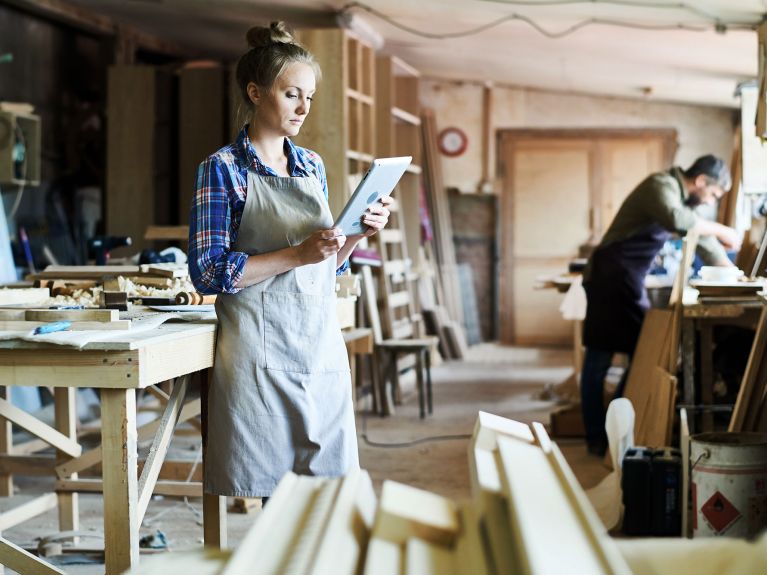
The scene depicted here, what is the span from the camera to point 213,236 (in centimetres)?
260

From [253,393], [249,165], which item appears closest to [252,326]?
[253,393]

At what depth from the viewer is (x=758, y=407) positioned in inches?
168

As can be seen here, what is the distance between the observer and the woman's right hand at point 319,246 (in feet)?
8.52

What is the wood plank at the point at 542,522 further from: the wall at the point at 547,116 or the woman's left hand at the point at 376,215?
the wall at the point at 547,116

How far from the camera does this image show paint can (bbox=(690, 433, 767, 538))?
12.2 ft

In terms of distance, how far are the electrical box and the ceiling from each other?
3.92 feet

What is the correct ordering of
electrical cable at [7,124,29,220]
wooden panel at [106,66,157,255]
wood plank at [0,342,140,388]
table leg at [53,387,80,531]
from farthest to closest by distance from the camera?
wooden panel at [106,66,157,255], electrical cable at [7,124,29,220], table leg at [53,387,80,531], wood plank at [0,342,140,388]

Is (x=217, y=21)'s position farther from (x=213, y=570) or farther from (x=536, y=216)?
(x=213, y=570)

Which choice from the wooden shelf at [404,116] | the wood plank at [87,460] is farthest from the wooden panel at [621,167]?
the wood plank at [87,460]

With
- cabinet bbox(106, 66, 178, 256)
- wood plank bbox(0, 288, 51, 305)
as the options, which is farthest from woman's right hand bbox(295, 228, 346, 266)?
cabinet bbox(106, 66, 178, 256)

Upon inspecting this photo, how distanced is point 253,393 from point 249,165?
60cm

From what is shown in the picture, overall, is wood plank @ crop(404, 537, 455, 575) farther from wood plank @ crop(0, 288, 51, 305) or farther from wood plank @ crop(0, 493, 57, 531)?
wood plank @ crop(0, 493, 57, 531)

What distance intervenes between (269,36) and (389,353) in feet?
16.2

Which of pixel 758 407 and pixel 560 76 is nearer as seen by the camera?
pixel 758 407
